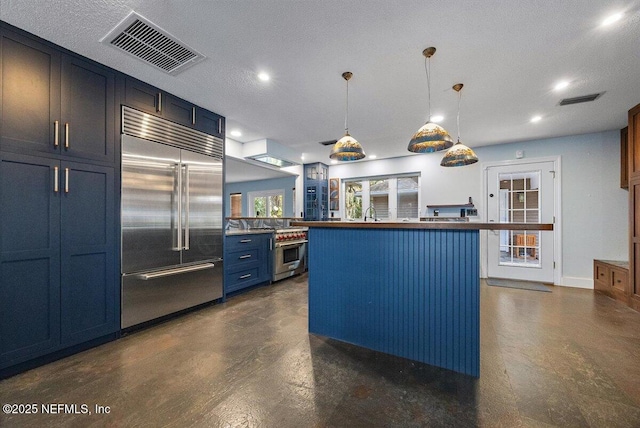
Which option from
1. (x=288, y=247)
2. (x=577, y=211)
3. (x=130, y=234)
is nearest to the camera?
(x=130, y=234)

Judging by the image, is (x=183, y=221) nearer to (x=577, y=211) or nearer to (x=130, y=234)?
(x=130, y=234)

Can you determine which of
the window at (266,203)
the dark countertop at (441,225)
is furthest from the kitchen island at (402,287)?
the window at (266,203)

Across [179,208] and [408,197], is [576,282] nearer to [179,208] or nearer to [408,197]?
[408,197]

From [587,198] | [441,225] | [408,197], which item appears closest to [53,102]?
[441,225]

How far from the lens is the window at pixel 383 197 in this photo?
570cm

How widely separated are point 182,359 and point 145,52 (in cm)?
254

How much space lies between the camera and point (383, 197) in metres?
6.01

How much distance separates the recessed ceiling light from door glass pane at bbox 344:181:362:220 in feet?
15.2

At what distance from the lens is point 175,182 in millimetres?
2885

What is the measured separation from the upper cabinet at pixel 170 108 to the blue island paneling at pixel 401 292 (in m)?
2.06

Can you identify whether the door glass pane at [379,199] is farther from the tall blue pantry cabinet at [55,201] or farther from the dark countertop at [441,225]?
the tall blue pantry cabinet at [55,201]

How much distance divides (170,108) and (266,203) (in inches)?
177

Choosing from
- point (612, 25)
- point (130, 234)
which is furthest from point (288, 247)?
point (612, 25)

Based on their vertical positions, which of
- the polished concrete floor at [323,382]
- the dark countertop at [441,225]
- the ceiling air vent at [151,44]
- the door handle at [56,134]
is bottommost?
the polished concrete floor at [323,382]
